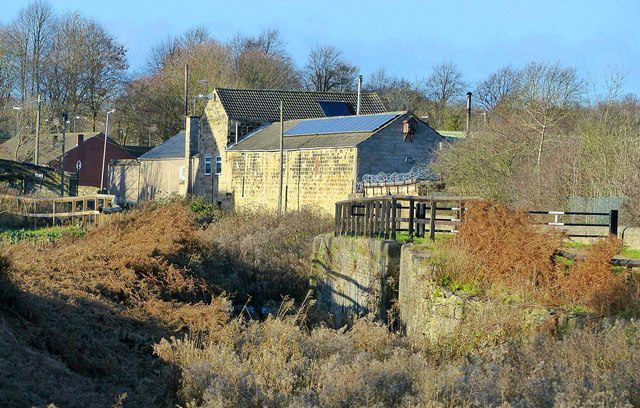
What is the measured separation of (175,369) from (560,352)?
178 inches

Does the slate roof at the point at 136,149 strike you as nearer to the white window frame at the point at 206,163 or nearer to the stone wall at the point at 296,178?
the white window frame at the point at 206,163

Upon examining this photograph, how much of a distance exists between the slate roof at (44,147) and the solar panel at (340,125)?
26.3 metres

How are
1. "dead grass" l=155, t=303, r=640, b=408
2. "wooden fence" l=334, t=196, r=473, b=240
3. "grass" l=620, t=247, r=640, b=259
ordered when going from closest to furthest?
1. "dead grass" l=155, t=303, r=640, b=408
2. "grass" l=620, t=247, r=640, b=259
3. "wooden fence" l=334, t=196, r=473, b=240

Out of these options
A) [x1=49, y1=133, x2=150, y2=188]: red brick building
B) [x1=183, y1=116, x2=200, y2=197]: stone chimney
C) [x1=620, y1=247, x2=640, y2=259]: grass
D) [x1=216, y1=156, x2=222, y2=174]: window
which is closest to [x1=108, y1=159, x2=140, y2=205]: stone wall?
[x1=49, y1=133, x2=150, y2=188]: red brick building

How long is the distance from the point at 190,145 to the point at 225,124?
472 cm

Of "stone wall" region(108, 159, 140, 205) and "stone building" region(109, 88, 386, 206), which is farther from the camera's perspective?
"stone wall" region(108, 159, 140, 205)

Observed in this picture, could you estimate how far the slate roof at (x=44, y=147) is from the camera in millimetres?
56875

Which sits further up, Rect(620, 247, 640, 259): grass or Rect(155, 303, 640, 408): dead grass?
Rect(620, 247, 640, 259): grass

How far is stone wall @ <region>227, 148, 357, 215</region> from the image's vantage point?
33406 mm

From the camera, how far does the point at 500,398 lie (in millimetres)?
7156

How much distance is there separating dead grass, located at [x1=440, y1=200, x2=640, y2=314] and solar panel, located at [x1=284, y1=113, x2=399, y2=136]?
21695mm

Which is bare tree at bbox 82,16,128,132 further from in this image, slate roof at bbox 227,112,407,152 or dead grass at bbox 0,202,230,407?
dead grass at bbox 0,202,230,407

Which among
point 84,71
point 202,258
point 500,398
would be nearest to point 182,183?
point 84,71

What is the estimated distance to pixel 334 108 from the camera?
4625 cm
